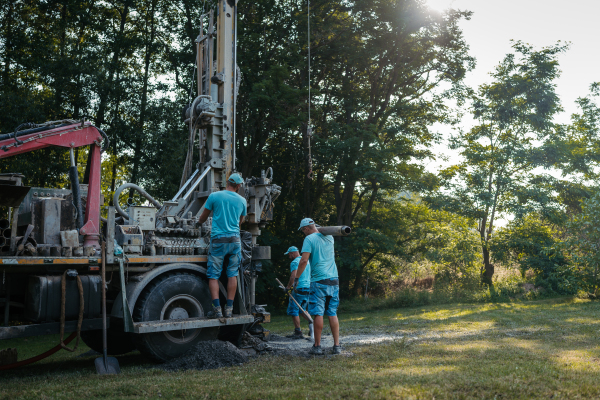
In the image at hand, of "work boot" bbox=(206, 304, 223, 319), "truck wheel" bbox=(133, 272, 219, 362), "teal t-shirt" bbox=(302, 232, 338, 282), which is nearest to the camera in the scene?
"truck wheel" bbox=(133, 272, 219, 362)

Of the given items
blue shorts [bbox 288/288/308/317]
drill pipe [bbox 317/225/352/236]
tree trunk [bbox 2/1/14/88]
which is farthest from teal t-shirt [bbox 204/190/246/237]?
tree trunk [bbox 2/1/14/88]

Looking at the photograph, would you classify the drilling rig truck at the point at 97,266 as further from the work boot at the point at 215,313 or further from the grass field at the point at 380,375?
the grass field at the point at 380,375

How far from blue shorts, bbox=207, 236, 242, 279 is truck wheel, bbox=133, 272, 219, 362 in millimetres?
308

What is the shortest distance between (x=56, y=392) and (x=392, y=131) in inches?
763

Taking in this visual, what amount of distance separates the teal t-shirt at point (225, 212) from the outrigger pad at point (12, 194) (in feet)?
8.17

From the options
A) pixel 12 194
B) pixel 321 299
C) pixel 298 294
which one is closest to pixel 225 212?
pixel 321 299

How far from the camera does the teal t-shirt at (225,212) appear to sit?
8.31m

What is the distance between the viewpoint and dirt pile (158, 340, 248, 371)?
→ 739 centimetres

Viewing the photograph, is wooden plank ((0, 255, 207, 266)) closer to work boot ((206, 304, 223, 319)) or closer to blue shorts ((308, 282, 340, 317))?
work boot ((206, 304, 223, 319))

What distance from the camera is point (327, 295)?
27.6 feet

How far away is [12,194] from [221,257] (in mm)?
2959

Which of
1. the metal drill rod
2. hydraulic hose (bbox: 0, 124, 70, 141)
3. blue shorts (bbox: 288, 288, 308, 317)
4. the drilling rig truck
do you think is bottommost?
blue shorts (bbox: 288, 288, 308, 317)

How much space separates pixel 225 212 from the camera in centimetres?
834

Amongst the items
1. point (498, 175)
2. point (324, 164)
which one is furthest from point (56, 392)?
point (498, 175)
